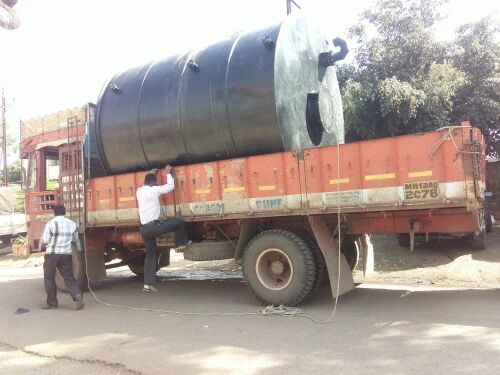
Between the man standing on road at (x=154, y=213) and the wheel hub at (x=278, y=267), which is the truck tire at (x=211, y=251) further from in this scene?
the wheel hub at (x=278, y=267)

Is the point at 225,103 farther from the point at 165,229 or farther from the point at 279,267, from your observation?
the point at 279,267

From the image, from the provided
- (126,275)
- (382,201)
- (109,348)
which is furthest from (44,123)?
(382,201)

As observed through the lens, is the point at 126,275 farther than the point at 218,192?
Yes

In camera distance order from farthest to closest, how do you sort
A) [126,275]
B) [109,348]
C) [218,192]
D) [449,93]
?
[449,93] → [126,275] → [218,192] → [109,348]

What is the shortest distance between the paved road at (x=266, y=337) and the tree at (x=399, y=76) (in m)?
5.92

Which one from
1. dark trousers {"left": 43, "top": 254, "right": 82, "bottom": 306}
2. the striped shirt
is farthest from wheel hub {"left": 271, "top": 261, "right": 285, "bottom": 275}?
the striped shirt

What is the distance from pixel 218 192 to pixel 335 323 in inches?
93.7

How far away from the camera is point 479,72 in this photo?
41.4ft

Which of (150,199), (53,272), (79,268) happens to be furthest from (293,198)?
(79,268)

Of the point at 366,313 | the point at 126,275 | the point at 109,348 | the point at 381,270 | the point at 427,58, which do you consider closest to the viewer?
the point at 109,348

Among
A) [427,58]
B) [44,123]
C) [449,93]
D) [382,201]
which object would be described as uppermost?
[427,58]

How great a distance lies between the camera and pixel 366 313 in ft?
18.1

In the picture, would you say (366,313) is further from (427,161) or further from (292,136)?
(292,136)

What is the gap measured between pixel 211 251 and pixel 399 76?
796 centimetres
